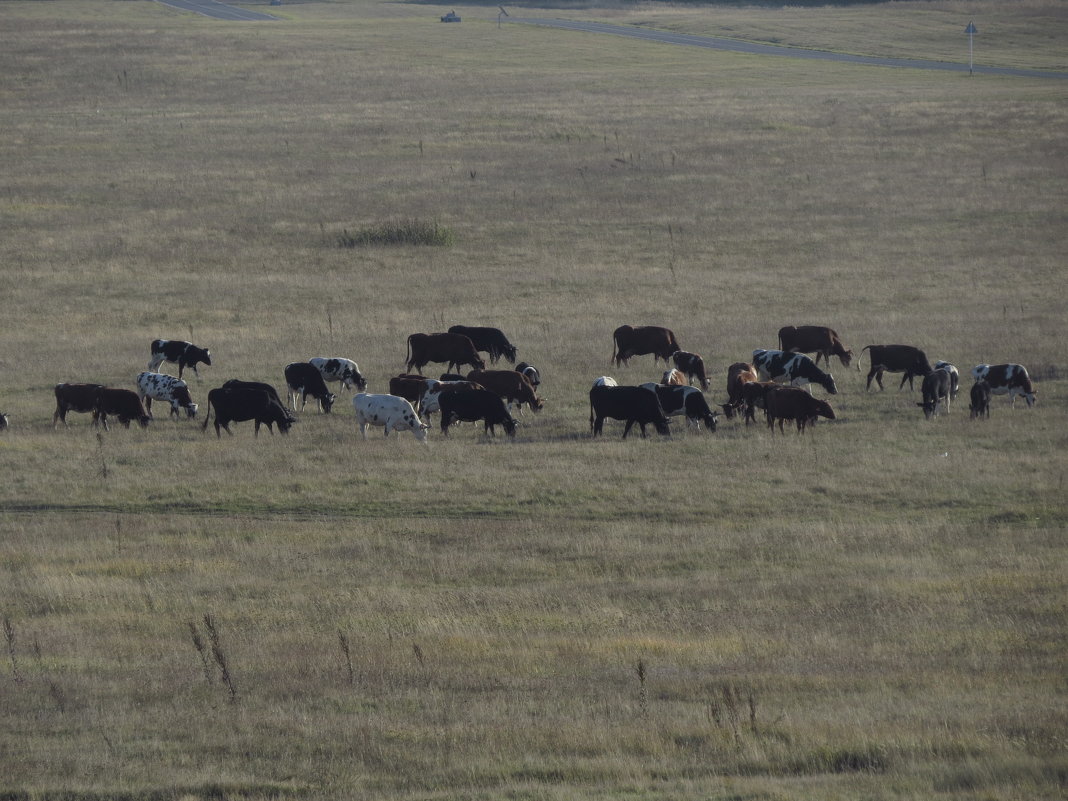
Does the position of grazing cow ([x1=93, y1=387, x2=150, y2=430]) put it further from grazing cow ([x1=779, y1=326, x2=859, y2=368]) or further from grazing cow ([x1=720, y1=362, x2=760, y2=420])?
grazing cow ([x1=779, y1=326, x2=859, y2=368])

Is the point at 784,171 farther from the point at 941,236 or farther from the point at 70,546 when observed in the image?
the point at 70,546

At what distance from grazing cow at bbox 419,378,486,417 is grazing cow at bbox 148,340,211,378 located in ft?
20.5

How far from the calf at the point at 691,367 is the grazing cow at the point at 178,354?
9693 millimetres

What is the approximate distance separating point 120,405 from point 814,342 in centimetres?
1436

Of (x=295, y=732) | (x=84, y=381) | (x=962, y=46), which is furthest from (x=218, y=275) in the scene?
(x=962, y=46)

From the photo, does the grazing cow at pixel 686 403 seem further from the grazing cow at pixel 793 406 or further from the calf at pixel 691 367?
the calf at pixel 691 367

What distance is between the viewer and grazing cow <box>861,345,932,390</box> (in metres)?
27.2

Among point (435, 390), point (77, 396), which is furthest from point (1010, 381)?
point (77, 396)

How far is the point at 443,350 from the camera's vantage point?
2948cm

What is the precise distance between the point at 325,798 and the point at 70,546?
8.87 meters

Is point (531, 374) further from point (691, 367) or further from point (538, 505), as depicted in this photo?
point (538, 505)

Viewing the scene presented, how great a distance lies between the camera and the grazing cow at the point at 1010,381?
25516 mm

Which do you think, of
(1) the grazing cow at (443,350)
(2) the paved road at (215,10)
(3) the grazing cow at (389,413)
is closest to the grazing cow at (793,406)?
(3) the grazing cow at (389,413)

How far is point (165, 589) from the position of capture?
51.1 feet
